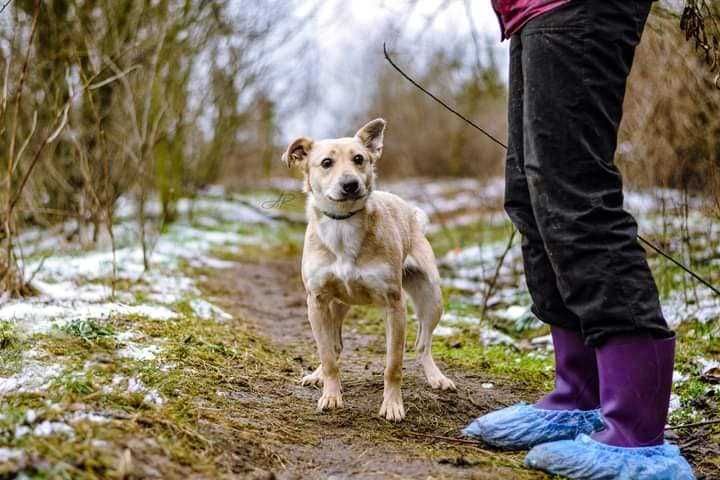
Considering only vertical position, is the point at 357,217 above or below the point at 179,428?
above

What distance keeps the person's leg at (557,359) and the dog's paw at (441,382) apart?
97 cm

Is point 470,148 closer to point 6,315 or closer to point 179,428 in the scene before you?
point 6,315

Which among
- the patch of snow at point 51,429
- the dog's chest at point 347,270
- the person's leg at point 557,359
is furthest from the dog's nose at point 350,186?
the patch of snow at point 51,429

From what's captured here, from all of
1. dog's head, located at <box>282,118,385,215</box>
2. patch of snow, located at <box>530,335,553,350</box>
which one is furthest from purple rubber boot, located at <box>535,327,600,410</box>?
patch of snow, located at <box>530,335,553,350</box>

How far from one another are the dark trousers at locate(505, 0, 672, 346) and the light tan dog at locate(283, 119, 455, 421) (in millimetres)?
1263

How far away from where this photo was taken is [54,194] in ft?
34.9

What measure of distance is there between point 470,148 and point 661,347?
64.2 feet

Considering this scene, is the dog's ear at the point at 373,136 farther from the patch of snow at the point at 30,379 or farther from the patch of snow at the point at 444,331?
the patch of snow at the point at 30,379

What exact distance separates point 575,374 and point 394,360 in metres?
1.01

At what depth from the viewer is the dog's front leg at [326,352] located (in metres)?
3.71

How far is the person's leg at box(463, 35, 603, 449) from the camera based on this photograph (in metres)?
3.04

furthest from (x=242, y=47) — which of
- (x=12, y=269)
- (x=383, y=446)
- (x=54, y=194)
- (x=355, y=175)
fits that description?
(x=383, y=446)

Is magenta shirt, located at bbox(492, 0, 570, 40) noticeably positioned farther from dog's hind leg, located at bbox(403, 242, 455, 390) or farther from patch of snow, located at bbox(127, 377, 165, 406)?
patch of snow, located at bbox(127, 377, 165, 406)

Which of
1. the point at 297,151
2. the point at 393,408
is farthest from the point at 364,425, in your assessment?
the point at 297,151
